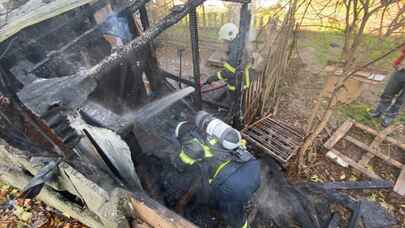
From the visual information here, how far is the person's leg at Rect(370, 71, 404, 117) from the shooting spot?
5.54 m

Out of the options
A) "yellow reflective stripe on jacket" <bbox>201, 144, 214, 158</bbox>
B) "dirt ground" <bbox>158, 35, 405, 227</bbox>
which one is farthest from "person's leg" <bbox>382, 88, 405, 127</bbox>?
"yellow reflective stripe on jacket" <bbox>201, 144, 214, 158</bbox>

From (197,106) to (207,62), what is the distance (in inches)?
139

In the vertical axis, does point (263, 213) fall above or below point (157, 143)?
below

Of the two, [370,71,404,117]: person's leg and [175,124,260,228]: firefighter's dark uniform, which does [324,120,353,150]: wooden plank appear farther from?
[175,124,260,228]: firefighter's dark uniform

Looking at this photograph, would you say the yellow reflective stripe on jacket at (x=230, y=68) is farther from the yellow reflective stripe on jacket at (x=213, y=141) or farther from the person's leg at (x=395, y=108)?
the person's leg at (x=395, y=108)

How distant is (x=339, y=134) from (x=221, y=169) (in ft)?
10.9

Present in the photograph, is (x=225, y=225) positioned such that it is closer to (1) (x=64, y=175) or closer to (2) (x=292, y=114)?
(1) (x=64, y=175)

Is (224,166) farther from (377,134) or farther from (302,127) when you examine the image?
(377,134)

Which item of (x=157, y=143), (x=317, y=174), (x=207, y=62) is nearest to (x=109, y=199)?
(x=157, y=143)

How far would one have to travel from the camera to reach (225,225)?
12.9ft

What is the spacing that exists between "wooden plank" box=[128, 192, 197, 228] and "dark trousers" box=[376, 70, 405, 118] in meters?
5.46

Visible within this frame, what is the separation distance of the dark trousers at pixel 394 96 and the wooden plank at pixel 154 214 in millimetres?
5458

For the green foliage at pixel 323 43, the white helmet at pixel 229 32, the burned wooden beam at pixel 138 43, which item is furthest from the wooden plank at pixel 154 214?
the green foliage at pixel 323 43

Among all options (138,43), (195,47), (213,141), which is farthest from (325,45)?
(138,43)
